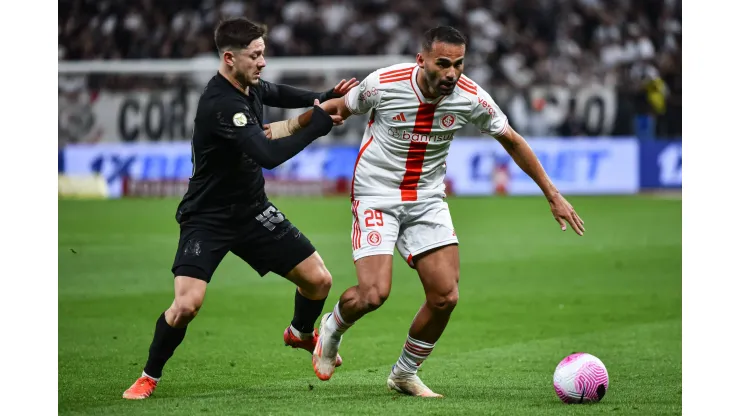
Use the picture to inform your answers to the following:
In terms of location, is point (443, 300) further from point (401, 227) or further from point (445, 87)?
point (445, 87)

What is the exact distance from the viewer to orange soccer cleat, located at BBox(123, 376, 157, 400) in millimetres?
6523

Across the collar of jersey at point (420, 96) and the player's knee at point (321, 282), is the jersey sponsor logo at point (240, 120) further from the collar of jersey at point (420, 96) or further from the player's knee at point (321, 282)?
the player's knee at point (321, 282)

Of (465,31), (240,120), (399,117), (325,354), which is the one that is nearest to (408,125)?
(399,117)

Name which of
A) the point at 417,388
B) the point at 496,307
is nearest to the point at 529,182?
the point at 496,307

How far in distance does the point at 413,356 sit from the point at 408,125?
134 cm

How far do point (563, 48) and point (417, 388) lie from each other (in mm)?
23807

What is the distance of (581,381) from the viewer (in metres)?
6.34

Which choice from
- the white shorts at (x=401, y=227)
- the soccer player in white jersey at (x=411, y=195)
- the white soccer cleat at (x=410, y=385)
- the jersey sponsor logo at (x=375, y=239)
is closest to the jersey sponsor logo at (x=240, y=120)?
the soccer player in white jersey at (x=411, y=195)

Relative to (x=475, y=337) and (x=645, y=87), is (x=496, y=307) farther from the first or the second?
(x=645, y=87)

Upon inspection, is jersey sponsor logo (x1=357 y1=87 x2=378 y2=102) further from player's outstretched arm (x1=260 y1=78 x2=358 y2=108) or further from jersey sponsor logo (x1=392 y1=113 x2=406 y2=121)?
player's outstretched arm (x1=260 y1=78 x2=358 y2=108)

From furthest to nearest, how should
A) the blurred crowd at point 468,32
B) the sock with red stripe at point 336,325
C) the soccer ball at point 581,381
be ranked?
the blurred crowd at point 468,32 < the sock with red stripe at point 336,325 < the soccer ball at point 581,381

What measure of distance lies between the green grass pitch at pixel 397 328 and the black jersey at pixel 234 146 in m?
1.14

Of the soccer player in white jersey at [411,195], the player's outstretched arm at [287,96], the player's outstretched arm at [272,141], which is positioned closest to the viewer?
the player's outstretched arm at [272,141]

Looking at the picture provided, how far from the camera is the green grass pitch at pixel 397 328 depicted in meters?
6.56
